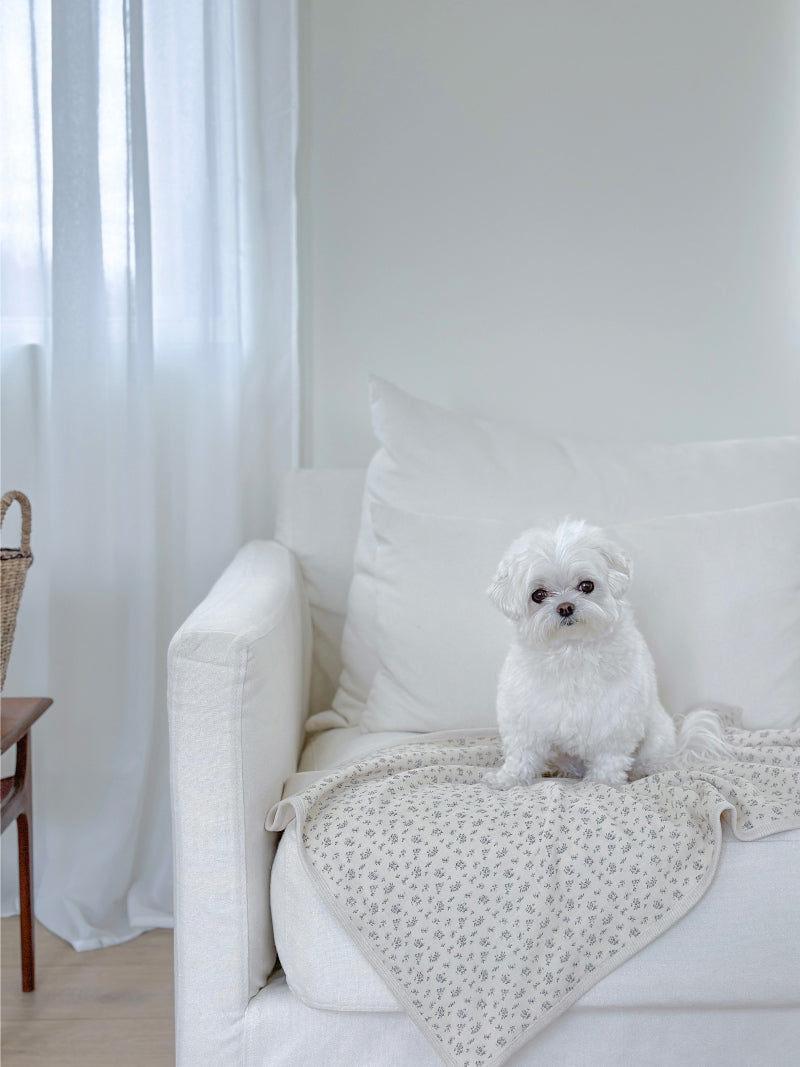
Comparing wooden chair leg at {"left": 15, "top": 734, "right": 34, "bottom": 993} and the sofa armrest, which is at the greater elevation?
the sofa armrest

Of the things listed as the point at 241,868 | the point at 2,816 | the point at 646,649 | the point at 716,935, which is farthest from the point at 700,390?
the point at 2,816

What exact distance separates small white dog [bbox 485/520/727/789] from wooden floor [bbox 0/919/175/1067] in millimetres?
749

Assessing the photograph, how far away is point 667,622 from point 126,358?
114cm

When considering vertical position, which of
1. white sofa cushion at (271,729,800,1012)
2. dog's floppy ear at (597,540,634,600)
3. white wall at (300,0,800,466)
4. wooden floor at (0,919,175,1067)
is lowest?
wooden floor at (0,919,175,1067)

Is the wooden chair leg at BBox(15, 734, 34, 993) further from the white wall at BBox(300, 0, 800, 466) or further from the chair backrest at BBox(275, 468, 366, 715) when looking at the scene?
the white wall at BBox(300, 0, 800, 466)

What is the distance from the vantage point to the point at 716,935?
3.80 feet

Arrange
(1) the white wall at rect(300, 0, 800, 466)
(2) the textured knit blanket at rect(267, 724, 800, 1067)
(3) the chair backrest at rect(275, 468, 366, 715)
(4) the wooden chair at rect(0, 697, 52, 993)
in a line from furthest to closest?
(1) the white wall at rect(300, 0, 800, 466), (3) the chair backrest at rect(275, 468, 366, 715), (4) the wooden chair at rect(0, 697, 52, 993), (2) the textured knit blanket at rect(267, 724, 800, 1067)

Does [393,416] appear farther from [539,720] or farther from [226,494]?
[539,720]

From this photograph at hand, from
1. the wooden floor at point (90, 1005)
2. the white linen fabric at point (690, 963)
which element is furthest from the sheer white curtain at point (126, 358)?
the white linen fabric at point (690, 963)

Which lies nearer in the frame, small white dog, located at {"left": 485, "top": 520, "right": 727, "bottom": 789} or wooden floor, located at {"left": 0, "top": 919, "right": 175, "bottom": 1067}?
small white dog, located at {"left": 485, "top": 520, "right": 727, "bottom": 789}

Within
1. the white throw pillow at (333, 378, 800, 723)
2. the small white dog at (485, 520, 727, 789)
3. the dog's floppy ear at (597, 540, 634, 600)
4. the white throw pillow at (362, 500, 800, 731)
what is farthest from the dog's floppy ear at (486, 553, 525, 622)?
the white throw pillow at (333, 378, 800, 723)

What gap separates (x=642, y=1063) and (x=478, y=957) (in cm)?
26

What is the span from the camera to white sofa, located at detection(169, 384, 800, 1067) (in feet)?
3.80

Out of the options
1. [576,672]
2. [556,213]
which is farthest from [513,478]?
[556,213]
